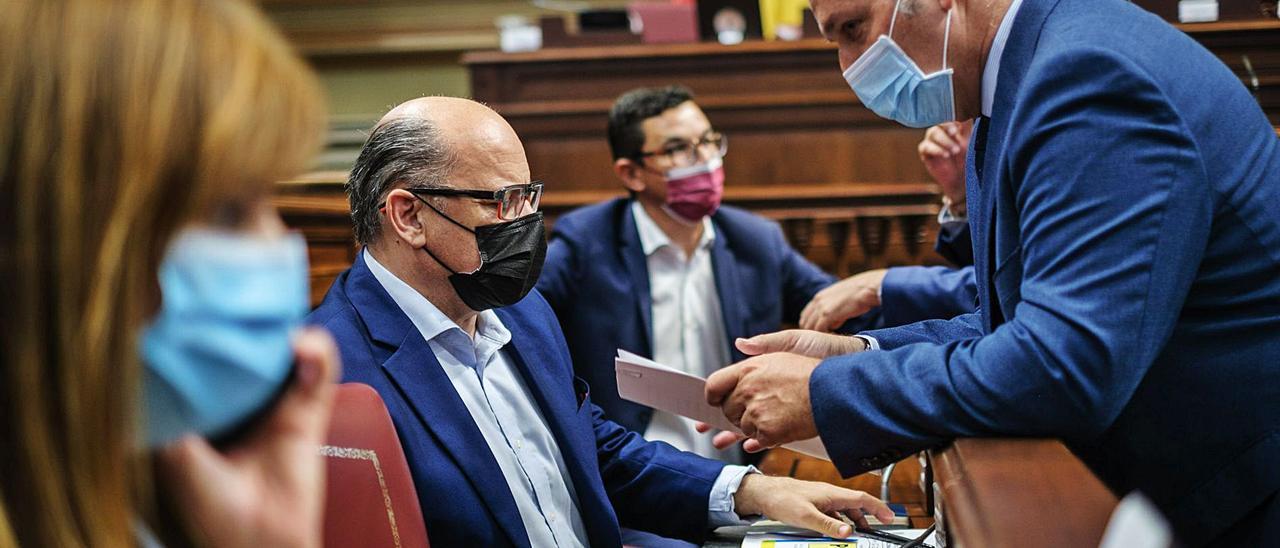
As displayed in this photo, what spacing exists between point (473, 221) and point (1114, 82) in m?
1.18

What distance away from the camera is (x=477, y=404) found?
187 cm

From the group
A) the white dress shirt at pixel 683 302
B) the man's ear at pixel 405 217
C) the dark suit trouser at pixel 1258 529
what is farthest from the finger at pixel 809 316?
the dark suit trouser at pixel 1258 529

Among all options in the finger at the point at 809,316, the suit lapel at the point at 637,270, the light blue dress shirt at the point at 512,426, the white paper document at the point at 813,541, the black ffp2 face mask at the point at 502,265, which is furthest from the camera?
Result: the suit lapel at the point at 637,270

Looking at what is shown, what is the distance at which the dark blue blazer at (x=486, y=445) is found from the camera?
5.59 feet

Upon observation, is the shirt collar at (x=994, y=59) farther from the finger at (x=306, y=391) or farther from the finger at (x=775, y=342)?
the finger at (x=306, y=391)

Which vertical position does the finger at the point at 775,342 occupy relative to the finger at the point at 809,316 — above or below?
above

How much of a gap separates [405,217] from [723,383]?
79cm

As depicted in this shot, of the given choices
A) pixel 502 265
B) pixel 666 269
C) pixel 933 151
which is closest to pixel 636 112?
pixel 666 269

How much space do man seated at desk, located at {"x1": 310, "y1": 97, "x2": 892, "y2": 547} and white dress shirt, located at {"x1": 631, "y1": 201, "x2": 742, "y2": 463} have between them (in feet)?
4.75

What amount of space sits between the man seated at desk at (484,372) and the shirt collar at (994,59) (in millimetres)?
611

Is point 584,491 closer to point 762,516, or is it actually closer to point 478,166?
point 762,516

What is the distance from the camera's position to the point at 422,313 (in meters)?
1.90

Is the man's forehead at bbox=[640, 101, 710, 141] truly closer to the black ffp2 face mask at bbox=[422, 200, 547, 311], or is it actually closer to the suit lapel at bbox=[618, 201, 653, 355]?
the suit lapel at bbox=[618, 201, 653, 355]

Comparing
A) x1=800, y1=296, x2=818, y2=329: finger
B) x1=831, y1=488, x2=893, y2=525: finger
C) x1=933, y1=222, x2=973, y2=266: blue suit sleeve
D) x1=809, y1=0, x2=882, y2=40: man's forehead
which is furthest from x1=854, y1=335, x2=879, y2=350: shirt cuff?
x1=933, y1=222, x2=973, y2=266: blue suit sleeve
